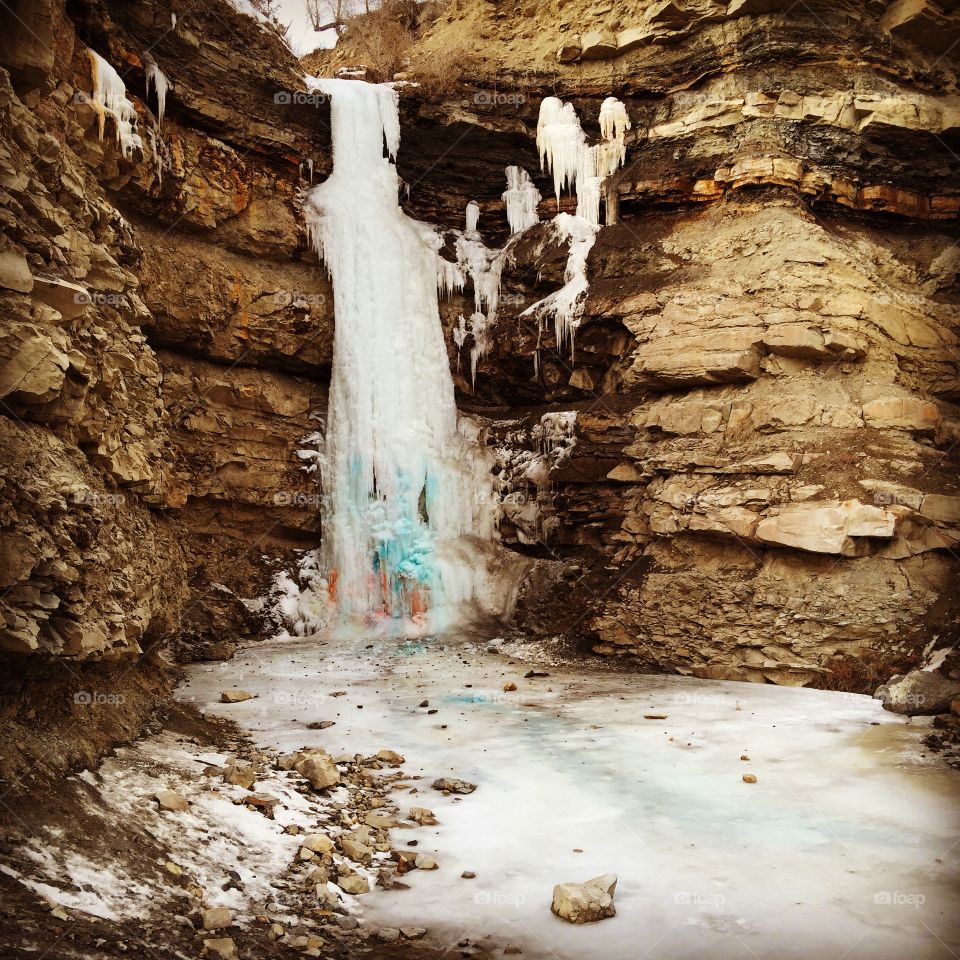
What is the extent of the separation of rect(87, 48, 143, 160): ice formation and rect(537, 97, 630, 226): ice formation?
746 cm

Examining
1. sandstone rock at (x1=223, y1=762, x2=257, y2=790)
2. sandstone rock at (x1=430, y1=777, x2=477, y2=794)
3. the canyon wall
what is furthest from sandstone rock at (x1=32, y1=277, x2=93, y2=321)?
sandstone rock at (x1=430, y1=777, x2=477, y2=794)

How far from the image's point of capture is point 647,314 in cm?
1290

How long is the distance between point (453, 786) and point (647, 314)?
885 cm

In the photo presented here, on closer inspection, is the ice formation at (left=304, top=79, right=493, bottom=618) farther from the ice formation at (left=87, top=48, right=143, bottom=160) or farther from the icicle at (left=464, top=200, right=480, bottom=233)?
the ice formation at (left=87, top=48, right=143, bottom=160)

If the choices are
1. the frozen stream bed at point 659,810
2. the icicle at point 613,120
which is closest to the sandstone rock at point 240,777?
the frozen stream bed at point 659,810

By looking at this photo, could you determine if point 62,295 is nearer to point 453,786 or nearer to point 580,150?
point 453,786

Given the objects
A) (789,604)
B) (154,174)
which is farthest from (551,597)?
(154,174)

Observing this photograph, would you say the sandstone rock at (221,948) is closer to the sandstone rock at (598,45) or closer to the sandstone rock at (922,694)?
the sandstone rock at (922,694)

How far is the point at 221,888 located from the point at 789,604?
836cm

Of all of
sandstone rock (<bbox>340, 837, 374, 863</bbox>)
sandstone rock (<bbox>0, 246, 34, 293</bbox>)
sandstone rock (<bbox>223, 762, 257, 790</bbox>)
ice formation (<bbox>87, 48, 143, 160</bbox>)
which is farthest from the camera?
ice formation (<bbox>87, 48, 143, 160</bbox>)

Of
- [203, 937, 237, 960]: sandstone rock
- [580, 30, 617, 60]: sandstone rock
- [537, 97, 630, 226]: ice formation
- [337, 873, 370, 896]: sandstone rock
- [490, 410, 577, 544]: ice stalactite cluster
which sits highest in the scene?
[580, 30, 617, 60]: sandstone rock

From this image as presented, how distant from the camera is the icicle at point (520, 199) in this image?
1591 centimetres

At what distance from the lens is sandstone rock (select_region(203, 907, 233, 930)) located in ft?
12.2

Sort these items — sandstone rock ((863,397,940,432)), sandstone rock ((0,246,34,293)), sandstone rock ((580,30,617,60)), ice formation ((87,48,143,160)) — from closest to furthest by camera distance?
sandstone rock ((0,246,34,293))
ice formation ((87,48,143,160))
sandstone rock ((863,397,940,432))
sandstone rock ((580,30,617,60))
